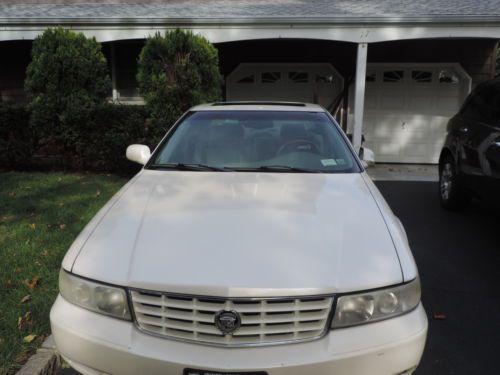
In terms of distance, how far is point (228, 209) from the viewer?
2.55m

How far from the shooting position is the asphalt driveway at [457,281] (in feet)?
9.59

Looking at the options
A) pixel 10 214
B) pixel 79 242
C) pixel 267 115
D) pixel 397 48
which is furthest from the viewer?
pixel 397 48

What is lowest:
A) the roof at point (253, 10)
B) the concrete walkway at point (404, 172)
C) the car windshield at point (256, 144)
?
the concrete walkway at point (404, 172)

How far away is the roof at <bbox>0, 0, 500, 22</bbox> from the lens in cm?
820

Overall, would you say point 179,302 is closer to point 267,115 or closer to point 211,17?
point 267,115

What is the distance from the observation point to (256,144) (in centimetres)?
354

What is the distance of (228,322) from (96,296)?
2.10ft

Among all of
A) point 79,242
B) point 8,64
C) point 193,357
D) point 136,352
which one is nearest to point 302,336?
point 193,357

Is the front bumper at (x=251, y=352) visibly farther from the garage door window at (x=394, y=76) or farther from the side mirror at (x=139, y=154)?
the garage door window at (x=394, y=76)

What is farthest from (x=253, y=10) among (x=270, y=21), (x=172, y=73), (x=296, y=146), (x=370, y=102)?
(x=296, y=146)

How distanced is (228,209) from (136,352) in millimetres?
915

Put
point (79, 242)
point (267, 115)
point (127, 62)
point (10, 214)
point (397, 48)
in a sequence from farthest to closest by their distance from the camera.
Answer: point (127, 62), point (397, 48), point (10, 214), point (267, 115), point (79, 242)

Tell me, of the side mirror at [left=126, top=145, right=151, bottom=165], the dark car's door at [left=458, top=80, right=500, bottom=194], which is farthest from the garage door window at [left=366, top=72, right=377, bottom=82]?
the side mirror at [left=126, top=145, right=151, bottom=165]

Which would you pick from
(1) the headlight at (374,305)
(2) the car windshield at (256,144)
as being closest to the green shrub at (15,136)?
(2) the car windshield at (256,144)
